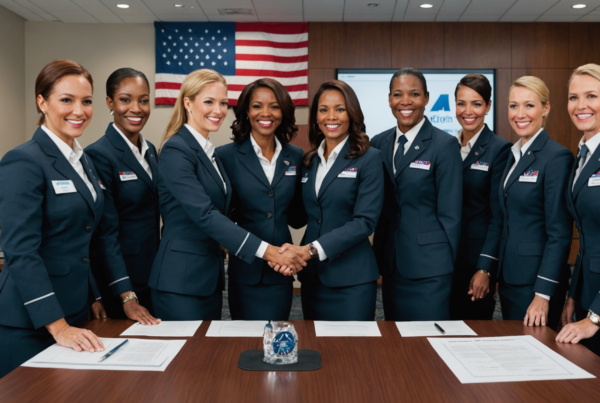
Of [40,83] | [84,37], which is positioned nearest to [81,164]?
[40,83]

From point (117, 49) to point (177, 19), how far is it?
103 cm

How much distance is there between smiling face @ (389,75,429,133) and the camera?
112 inches

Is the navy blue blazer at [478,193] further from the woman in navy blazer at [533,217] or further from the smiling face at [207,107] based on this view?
the smiling face at [207,107]

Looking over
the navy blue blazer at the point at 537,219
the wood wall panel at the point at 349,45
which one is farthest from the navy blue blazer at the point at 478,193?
the wood wall panel at the point at 349,45

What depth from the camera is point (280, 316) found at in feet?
8.50

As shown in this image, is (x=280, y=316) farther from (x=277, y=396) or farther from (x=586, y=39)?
(x=586, y=39)

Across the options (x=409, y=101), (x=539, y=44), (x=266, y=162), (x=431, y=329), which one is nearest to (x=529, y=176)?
(x=409, y=101)

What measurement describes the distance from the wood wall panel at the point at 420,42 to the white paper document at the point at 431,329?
5.77 metres

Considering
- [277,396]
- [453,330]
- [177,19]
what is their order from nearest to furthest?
[277,396] → [453,330] → [177,19]

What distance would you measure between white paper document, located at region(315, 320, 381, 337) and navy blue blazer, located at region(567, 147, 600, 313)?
3.07ft

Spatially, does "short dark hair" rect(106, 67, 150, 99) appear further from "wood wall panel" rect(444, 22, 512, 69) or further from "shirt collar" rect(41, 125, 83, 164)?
"wood wall panel" rect(444, 22, 512, 69)

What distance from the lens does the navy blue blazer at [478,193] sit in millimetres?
2848

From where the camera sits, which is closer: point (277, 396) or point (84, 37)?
point (277, 396)

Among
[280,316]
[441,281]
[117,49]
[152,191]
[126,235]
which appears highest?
[117,49]
